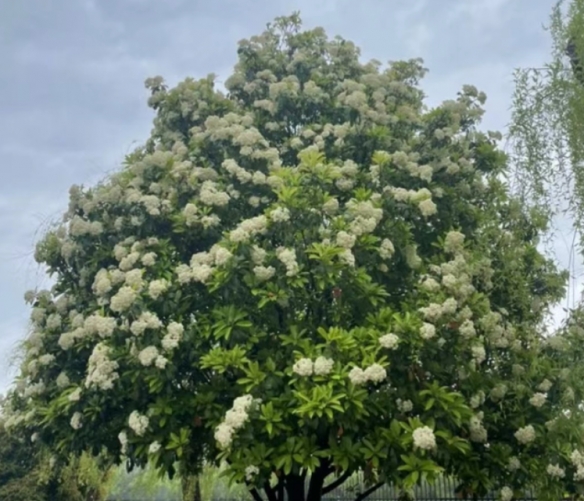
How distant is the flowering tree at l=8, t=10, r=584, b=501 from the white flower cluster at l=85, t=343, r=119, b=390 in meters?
0.03

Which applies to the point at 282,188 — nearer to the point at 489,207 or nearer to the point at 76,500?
the point at 489,207

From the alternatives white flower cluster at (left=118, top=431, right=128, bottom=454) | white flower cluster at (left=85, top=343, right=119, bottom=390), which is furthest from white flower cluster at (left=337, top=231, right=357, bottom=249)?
white flower cluster at (left=118, top=431, right=128, bottom=454)

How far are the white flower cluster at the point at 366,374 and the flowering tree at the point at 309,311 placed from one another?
0.8 inches

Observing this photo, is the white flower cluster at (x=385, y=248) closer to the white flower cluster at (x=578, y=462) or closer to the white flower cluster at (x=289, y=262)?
the white flower cluster at (x=289, y=262)

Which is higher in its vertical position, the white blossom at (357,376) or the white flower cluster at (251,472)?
the white blossom at (357,376)

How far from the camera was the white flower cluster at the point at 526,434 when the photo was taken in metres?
8.52

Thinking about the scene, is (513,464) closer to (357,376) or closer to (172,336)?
(357,376)

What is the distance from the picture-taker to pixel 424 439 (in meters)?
7.05

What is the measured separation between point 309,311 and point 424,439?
2084mm

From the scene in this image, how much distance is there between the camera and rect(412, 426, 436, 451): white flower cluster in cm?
705

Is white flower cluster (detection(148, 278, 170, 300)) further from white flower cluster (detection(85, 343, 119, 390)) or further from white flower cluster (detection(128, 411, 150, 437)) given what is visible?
white flower cluster (detection(128, 411, 150, 437))

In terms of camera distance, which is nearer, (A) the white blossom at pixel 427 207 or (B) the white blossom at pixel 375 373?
(B) the white blossom at pixel 375 373

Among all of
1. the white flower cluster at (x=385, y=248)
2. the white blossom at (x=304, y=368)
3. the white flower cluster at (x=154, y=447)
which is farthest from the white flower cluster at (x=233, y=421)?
the white flower cluster at (x=385, y=248)

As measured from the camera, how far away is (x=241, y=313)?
7812 mm
